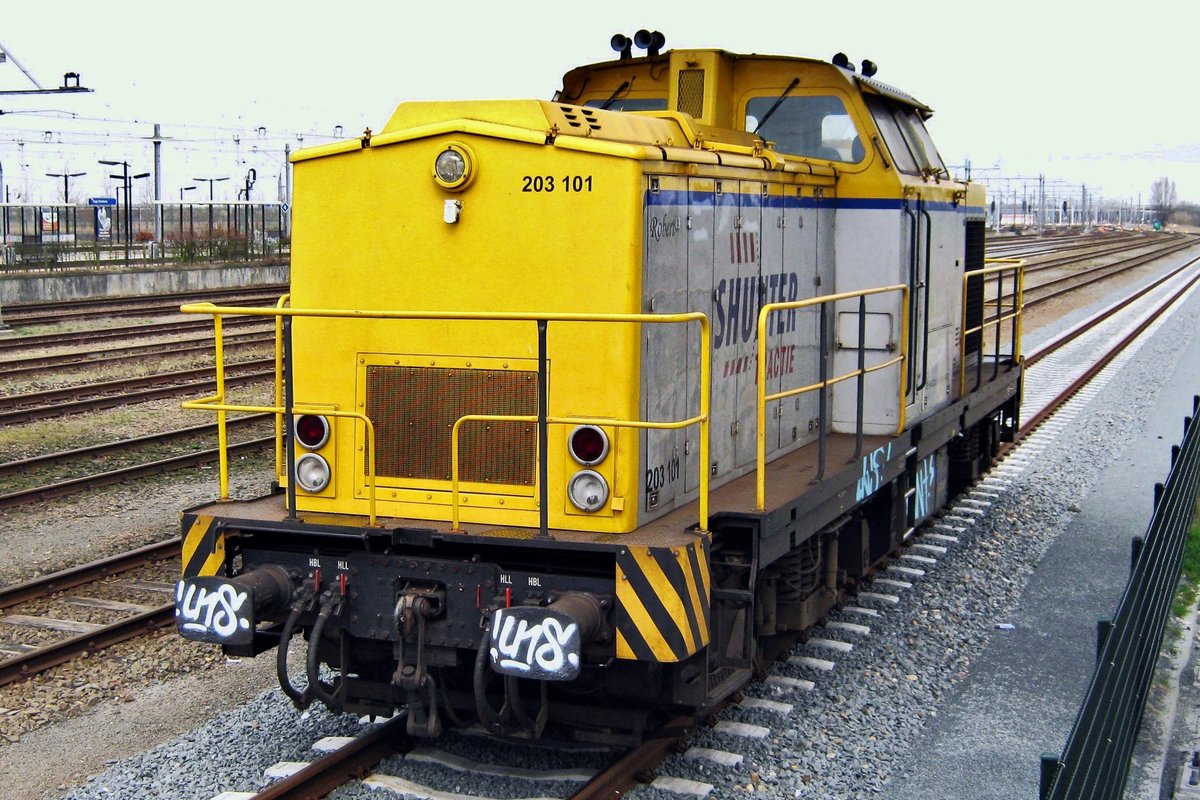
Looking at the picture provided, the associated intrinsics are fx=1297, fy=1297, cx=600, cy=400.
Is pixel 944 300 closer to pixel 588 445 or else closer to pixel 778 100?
pixel 778 100

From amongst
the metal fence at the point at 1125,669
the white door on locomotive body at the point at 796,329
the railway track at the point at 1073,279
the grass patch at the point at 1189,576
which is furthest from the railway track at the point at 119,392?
the railway track at the point at 1073,279

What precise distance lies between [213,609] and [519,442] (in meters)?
1.37

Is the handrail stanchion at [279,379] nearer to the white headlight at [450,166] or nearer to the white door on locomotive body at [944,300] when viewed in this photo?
the white headlight at [450,166]

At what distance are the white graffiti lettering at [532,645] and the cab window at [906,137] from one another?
390 cm

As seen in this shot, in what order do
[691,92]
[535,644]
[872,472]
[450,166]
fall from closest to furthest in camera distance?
[535,644] → [450,166] → [872,472] → [691,92]

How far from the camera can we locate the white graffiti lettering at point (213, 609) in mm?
4969

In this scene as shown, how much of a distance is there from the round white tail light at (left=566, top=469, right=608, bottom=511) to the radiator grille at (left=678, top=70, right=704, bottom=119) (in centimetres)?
267

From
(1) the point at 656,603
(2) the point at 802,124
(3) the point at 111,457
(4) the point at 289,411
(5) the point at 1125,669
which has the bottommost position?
(3) the point at 111,457

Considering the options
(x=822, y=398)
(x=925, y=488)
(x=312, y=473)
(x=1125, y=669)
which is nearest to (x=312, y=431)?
(x=312, y=473)

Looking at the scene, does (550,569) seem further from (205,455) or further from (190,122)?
(190,122)

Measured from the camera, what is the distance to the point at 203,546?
17.5ft

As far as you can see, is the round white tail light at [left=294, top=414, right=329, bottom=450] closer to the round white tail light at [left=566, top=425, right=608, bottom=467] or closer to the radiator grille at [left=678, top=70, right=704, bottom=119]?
the round white tail light at [left=566, top=425, right=608, bottom=467]

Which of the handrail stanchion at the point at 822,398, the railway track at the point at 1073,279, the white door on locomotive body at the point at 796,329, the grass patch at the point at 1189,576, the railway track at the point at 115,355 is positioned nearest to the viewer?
the handrail stanchion at the point at 822,398

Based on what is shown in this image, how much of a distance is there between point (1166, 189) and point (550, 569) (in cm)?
18363
